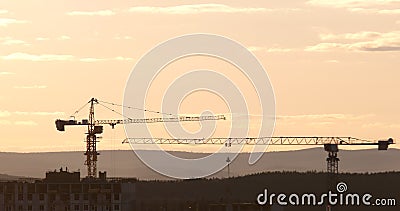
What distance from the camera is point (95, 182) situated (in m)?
182

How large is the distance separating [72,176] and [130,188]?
36.8ft

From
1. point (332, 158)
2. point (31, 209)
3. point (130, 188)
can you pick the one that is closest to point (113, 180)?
point (130, 188)

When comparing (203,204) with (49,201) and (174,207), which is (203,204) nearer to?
(174,207)

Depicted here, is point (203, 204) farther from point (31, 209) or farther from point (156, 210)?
point (31, 209)

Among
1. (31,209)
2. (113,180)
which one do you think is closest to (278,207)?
(113,180)

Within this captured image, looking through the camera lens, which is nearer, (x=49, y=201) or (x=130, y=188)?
(x=49, y=201)

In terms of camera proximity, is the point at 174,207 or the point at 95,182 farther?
the point at 174,207

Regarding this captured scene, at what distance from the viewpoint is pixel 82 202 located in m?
179

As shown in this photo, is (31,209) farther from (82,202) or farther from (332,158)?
(332,158)

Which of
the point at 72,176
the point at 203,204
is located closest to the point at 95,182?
the point at 72,176

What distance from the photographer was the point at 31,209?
579 ft

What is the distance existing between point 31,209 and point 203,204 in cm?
2613

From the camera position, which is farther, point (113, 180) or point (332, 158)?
point (332, 158)

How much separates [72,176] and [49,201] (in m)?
5.85
